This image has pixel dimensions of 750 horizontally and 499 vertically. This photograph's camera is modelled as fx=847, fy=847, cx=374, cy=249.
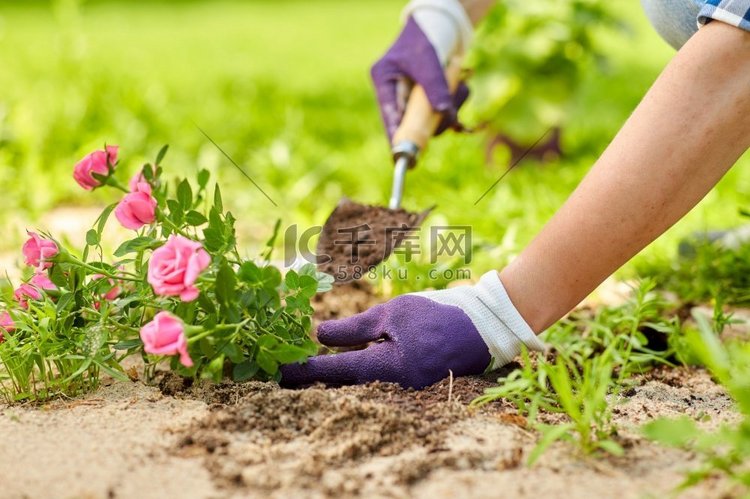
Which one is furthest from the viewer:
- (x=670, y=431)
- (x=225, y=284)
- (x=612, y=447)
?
(x=225, y=284)

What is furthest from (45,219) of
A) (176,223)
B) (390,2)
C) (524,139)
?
(390,2)

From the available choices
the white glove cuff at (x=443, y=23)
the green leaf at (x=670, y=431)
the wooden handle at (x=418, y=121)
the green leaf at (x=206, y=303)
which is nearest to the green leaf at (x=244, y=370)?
the green leaf at (x=206, y=303)

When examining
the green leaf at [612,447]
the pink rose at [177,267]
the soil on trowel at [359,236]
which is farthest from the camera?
the soil on trowel at [359,236]

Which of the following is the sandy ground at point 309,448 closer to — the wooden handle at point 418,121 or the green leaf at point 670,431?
the green leaf at point 670,431

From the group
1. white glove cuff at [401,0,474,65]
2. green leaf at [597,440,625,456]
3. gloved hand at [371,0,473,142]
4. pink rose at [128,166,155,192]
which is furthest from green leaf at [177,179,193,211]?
white glove cuff at [401,0,474,65]

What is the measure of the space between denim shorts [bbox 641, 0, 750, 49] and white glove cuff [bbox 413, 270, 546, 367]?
1.92 feet

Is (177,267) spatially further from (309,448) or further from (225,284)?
(309,448)

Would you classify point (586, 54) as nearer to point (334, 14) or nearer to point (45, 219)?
point (45, 219)

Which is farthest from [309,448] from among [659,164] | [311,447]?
[659,164]

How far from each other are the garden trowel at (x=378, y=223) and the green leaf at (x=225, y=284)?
52 cm

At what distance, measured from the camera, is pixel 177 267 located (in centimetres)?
130

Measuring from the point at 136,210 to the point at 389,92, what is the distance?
3.30 feet

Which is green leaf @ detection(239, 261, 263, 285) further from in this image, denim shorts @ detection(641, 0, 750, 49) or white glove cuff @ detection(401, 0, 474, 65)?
white glove cuff @ detection(401, 0, 474, 65)

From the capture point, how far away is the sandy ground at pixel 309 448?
115cm
